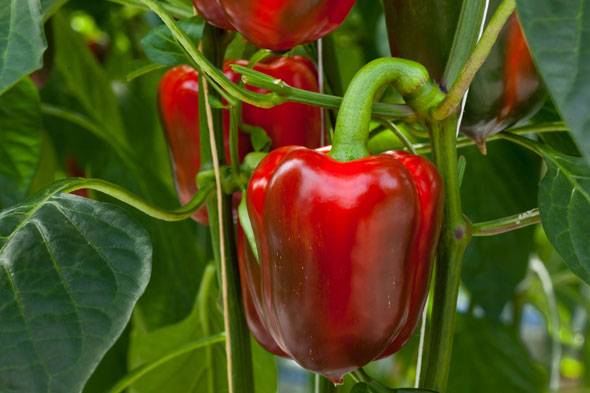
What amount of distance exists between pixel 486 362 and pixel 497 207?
217 mm

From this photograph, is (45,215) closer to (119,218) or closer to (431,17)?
(119,218)

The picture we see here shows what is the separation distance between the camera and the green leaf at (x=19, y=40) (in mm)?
516

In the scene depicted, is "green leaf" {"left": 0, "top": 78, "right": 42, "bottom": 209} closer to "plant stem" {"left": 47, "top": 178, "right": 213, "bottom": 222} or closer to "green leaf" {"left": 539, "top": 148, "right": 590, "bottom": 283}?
"plant stem" {"left": 47, "top": 178, "right": 213, "bottom": 222}

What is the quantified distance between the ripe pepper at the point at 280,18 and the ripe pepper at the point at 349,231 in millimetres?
44

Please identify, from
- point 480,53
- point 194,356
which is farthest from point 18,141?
point 480,53

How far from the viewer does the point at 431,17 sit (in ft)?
1.97

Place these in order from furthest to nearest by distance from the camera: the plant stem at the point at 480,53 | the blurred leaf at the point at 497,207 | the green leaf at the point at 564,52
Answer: the blurred leaf at the point at 497,207, the plant stem at the point at 480,53, the green leaf at the point at 564,52

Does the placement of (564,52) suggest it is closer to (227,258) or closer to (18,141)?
(227,258)

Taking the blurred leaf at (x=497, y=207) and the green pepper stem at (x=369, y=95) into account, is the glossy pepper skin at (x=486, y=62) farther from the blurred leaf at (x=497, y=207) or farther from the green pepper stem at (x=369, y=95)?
the blurred leaf at (x=497, y=207)

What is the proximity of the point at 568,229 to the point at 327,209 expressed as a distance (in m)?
0.13

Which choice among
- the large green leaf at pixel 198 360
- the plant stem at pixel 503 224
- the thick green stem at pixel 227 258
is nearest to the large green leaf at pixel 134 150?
the large green leaf at pixel 198 360

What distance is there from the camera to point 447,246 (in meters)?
0.55

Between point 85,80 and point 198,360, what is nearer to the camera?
point 198,360

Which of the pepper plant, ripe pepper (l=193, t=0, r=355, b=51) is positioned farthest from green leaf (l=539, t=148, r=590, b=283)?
ripe pepper (l=193, t=0, r=355, b=51)
